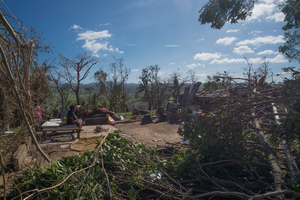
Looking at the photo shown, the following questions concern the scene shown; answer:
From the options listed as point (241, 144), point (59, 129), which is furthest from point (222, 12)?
point (59, 129)

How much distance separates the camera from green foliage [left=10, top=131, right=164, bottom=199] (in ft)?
7.52

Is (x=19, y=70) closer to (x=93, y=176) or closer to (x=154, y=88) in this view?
(x=93, y=176)

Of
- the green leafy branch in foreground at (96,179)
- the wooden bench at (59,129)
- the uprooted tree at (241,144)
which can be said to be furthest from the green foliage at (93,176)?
the wooden bench at (59,129)

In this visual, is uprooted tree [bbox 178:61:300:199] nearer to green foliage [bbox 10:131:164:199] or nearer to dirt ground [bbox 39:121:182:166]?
green foliage [bbox 10:131:164:199]

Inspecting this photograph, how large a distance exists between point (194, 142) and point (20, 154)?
164 inches

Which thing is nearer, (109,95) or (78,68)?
(78,68)

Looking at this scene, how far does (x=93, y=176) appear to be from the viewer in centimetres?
264

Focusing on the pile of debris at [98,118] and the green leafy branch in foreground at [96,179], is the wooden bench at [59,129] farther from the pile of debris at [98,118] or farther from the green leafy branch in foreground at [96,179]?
the green leafy branch in foreground at [96,179]

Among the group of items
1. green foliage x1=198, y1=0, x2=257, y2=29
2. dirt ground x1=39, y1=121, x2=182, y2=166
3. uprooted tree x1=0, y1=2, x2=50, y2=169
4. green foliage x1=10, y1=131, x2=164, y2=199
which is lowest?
dirt ground x1=39, y1=121, x2=182, y2=166

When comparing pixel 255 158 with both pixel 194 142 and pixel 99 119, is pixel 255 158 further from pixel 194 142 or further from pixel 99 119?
pixel 99 119

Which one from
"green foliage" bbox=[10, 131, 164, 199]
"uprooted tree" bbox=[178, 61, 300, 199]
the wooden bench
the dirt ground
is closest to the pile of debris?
the dirt ground

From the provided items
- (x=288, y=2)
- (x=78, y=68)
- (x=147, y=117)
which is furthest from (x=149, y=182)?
(x=78, y=68)

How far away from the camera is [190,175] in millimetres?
2912

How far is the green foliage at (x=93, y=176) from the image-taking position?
90.3 inches
